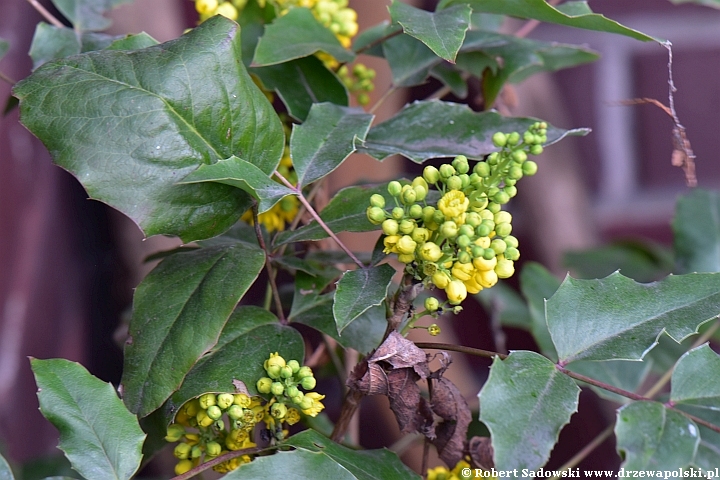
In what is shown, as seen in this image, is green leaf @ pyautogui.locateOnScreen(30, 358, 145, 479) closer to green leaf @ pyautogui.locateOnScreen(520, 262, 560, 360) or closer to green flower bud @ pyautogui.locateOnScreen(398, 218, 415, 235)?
green flower bud @ pyautogui.locateOnScreen(398, 218, 415, 235)

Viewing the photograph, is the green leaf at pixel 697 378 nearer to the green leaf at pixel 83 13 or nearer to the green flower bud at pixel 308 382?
A: the green flower bud at pixel 308 382

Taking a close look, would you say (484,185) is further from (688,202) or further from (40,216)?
(40,216)

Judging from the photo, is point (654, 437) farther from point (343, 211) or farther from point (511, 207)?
point (511, 207)

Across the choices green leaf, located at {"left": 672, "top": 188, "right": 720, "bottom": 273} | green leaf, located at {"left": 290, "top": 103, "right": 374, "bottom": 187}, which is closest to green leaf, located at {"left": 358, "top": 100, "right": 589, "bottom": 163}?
→ green leaf, located at {"left": 290, "top": 103, "right": 374, "bottom": 187}

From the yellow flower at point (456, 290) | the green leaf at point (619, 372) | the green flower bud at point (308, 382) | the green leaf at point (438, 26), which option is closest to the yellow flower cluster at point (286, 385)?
the green flower bud at point (308, 382)

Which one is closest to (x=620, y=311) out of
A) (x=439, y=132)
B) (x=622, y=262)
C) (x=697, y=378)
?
(x=697, y=378)

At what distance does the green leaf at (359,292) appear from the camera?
373mm

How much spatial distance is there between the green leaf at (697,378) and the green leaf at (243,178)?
280mm

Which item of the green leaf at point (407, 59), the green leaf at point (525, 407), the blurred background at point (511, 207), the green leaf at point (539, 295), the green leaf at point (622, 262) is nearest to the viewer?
the green leaf at point (525, 407)

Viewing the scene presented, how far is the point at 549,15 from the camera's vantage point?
463 millimetres

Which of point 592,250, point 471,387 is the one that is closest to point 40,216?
point 471,387

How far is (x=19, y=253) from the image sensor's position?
4.03ft

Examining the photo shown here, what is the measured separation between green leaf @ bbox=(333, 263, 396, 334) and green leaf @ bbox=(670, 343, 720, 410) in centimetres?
20

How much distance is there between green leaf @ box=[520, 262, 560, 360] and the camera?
2.44 feet
